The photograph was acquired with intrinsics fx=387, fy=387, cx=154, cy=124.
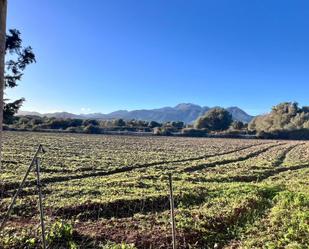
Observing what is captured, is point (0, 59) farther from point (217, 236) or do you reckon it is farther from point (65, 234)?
point (217, 236)

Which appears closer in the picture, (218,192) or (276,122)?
(218,192)

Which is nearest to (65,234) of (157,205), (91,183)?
(157,205)

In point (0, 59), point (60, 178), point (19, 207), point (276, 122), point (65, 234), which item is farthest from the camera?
point (276, 122)

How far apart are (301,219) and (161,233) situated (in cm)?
368

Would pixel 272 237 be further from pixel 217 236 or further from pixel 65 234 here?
pixel 65 234

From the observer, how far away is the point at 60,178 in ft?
61.0

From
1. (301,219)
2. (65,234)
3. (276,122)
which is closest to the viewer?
(65,234)

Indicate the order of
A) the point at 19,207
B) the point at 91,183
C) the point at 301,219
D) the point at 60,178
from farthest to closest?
the point at 60,178, the point at 91,183, the point at 19,207, the point at 301,219

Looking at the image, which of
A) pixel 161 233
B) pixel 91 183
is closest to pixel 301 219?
pixel 161 233

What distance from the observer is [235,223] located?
386 inches

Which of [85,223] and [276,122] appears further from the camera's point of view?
[276,122]

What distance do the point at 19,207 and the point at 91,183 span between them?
543cm

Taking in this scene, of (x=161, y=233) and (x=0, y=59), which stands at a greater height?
(x=0, y=59)

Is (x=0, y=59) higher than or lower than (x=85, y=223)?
higher
